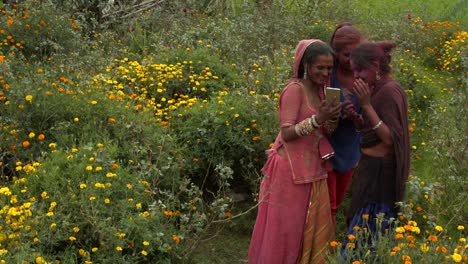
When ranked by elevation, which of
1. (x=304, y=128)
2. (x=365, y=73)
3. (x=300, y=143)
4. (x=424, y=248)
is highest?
(x=365, y=73)

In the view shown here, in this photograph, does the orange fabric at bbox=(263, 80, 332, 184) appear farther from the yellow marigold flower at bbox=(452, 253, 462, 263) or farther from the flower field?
the yellow marigold flower at bbox=(452, 253, 462, 263)

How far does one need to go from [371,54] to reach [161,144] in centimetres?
188

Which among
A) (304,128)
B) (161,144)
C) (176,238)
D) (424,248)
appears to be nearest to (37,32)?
(161,144)

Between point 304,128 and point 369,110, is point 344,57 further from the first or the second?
point 304,128

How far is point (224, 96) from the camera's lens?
5484 millimetres

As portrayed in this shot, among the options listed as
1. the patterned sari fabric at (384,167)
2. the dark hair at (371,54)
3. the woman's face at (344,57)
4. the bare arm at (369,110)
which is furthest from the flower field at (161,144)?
the woman's face at (344,57)

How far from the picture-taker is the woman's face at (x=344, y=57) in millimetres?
3775

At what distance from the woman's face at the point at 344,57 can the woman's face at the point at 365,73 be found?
0.89ft

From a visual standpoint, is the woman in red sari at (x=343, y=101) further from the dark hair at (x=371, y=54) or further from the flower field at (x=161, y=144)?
the flower field at (x=161, y=144)

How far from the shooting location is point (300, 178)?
359 centimetres

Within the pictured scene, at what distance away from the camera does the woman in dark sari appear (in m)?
3.44

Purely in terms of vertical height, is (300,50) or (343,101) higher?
(300,50)

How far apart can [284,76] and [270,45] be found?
5.93 feet

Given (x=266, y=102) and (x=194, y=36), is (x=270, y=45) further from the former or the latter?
(x=266, y=102)
